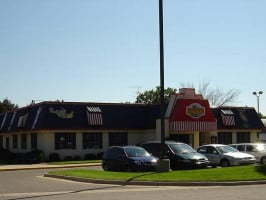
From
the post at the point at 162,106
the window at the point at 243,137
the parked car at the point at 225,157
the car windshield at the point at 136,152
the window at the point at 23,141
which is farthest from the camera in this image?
→ the window at the point at 243,137

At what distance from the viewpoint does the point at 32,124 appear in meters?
47.4

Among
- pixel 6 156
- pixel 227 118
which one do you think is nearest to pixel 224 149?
pixel 227 118

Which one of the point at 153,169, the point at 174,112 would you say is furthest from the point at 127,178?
the point at 174,112

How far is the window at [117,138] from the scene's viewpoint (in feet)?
164

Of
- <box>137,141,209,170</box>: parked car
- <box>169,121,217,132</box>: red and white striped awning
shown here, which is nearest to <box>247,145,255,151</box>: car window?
<box>137,141,209,170</box>: parked car

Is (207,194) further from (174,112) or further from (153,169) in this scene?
(174,112)

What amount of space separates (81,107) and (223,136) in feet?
47.2

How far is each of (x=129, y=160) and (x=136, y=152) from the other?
1.16 metres

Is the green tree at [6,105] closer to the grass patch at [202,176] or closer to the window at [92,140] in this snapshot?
the window at [92,140]

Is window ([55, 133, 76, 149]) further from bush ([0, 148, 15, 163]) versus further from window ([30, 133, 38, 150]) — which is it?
bush ([0, 148, 15, 163])

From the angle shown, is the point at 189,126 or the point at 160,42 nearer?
the point at 160,42

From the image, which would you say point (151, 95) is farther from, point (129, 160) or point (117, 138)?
point (129, 160)

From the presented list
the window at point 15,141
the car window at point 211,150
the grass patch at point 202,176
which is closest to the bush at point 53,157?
the window at point 15,141

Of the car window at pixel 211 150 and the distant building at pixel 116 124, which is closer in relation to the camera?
the car window at pixel 211 150
